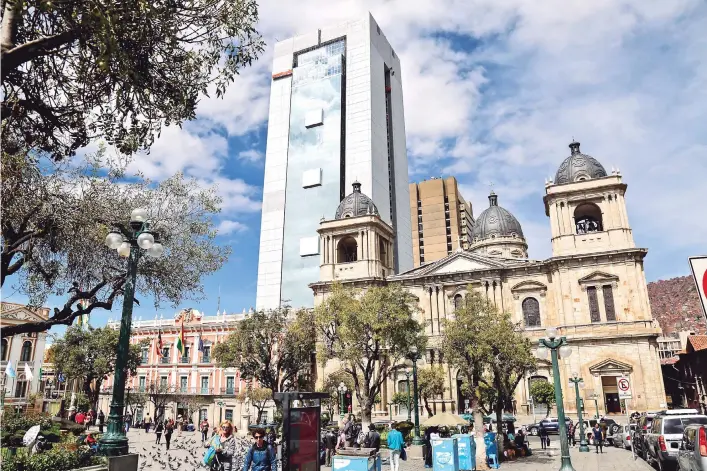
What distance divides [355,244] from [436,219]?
183 ft

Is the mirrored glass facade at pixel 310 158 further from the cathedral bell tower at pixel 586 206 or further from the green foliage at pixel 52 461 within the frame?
the green foliage at pixel 52 461

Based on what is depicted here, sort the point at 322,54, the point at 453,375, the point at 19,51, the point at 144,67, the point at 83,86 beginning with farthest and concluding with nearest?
the point at 322,54
the point at 453,375
the point at 83,86
the point at 144,67
the point at 19,51

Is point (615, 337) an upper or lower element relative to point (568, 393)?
upper

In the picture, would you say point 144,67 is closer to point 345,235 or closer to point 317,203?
point 345,235

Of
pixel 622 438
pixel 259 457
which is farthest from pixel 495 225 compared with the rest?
pixel 259 457

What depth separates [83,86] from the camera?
10836mm

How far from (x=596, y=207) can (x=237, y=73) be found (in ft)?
132

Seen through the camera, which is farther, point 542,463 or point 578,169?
point 578,169

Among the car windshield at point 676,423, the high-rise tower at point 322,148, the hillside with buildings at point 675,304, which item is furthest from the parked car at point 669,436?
the hillside with buildings at point 675,304

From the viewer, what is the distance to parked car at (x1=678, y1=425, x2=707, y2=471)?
1120 centimetres

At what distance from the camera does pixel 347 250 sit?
5191 cm

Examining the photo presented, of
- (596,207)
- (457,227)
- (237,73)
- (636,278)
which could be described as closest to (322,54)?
(457,227)

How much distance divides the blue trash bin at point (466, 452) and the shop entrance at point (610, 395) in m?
26.1

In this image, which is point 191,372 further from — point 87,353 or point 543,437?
point 543,437
